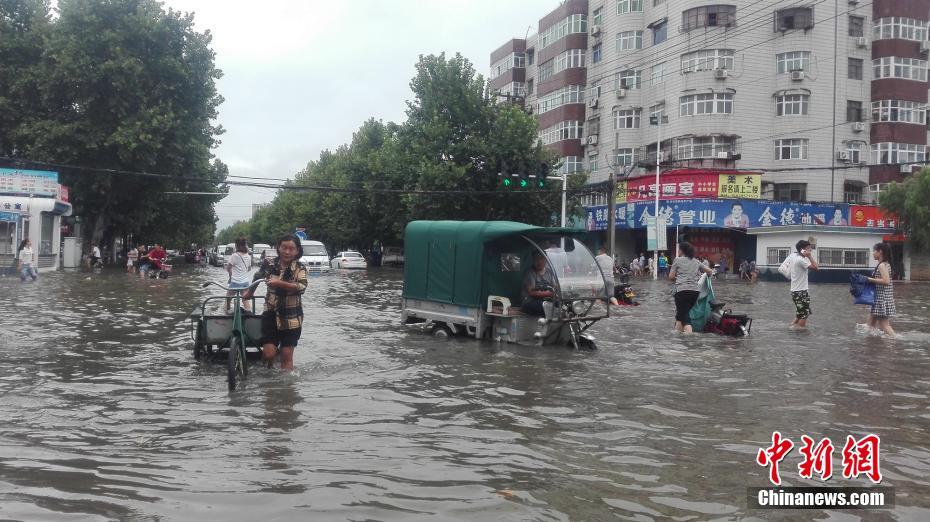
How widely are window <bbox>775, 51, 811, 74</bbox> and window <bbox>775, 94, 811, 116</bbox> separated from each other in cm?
150

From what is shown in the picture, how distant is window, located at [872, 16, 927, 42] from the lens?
46.4 metres

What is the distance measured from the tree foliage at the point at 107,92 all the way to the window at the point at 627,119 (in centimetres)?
2433

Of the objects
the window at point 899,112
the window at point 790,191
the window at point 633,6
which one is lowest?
the window at point 790,191

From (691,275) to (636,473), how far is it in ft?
30.3

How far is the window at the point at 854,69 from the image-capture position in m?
46.6

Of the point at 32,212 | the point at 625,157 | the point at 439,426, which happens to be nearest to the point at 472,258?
the point at 439,426

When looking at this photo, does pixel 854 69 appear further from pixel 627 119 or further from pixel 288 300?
pixel 288 300

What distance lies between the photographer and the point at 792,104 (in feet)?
150

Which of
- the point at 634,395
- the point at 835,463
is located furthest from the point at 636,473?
the point at 634,395

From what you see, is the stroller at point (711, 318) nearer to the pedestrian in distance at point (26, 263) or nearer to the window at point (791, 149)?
the pedestrian in distance at point (26, 263)

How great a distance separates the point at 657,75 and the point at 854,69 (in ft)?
36.7

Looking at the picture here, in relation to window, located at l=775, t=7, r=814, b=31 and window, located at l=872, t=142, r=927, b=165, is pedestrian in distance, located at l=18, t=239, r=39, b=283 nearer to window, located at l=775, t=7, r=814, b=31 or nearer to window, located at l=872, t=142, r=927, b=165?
window, located at l=775, t=7, r=814, b=31

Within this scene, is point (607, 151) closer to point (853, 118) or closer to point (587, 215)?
point (587, 215)

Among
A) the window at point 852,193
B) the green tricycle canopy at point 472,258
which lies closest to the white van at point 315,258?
the green tricycle canopy at point 472,258
